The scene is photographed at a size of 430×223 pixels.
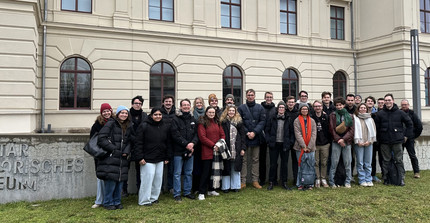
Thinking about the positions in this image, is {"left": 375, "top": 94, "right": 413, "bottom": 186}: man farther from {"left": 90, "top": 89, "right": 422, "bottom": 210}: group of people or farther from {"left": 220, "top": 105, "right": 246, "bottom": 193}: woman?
{"left": 220, "top": 105, "right": 246, "bottom": 193}: woman

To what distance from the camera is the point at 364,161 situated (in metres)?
7.17

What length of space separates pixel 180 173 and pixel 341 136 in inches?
145

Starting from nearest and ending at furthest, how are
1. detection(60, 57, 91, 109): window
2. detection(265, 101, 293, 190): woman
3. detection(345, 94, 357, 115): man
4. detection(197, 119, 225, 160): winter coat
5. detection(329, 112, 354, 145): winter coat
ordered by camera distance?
1. detection(197, 119, 225, 160): winter coat
2. detection(265, 101, 293, 190): woman
3. detection(329, 112, 354, 145): winter coat
4. detection(345, 94, 357, 115): man
5. detection(60, 57, 91, 109): window

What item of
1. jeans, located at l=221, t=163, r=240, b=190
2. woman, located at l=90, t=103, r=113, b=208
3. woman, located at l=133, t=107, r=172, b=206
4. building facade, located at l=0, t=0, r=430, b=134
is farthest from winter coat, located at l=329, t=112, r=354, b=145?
building facade, located at l=0, t=0, r=430, b=134

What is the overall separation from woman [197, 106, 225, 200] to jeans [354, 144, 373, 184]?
3298 mm

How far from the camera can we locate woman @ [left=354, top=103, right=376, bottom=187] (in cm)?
692

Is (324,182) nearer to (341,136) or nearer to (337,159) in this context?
(337,159)

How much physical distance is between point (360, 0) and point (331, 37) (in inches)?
133

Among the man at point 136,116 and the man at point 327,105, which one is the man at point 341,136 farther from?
the man at point 136,116

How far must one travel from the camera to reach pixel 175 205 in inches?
219

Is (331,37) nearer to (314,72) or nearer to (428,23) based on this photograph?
(314,72)

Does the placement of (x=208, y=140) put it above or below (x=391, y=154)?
above

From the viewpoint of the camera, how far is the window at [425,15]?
60.4 feet

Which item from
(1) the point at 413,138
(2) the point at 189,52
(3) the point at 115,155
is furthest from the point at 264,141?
(2) the point at 189,52
